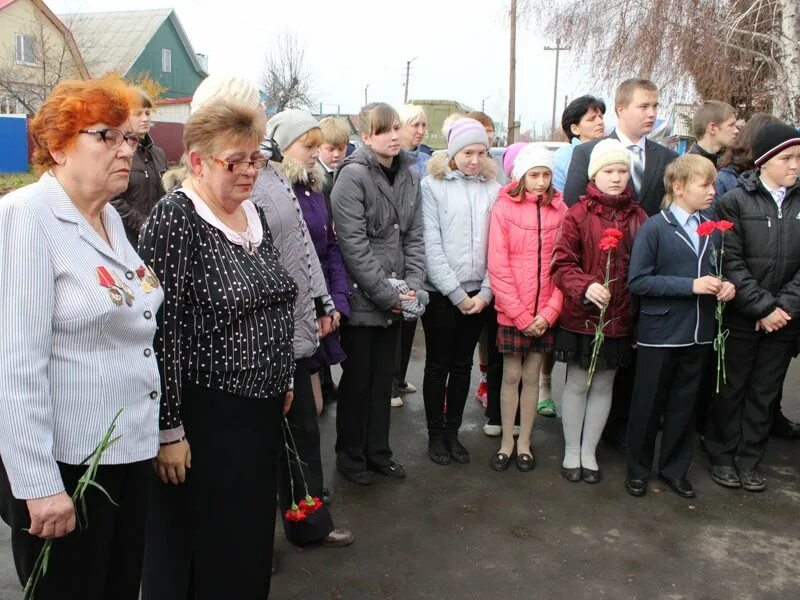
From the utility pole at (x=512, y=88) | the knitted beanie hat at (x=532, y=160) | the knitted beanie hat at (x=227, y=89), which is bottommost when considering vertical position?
the knitted beanie hat at (x=532, y=160)

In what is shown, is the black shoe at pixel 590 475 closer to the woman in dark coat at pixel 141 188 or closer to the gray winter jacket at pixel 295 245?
the gray winter jacket at pixel 295 245

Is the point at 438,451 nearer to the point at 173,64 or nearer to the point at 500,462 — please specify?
the point at 500,462

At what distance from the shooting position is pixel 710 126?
17.3 ft

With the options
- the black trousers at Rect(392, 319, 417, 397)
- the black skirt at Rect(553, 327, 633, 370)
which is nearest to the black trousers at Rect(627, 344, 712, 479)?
the black skirt at Rect(553, 327, 633, 370)

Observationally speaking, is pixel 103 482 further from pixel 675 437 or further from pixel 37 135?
pixel 675 437

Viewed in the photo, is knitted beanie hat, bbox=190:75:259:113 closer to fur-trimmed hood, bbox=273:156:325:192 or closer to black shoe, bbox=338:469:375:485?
fur-trimmed hood, bbox=273:156:325:192

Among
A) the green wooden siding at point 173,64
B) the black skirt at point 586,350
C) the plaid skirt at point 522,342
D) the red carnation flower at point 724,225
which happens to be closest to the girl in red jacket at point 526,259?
the plaid skirt at point 522,342

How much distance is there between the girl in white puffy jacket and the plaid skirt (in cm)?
24

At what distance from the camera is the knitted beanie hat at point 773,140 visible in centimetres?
423

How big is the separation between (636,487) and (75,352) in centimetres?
337

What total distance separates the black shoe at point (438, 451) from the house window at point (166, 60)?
138ft

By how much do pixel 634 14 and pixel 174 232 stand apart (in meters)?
12.8

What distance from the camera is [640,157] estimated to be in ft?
15.8

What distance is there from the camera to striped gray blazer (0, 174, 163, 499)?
180 centimetres
